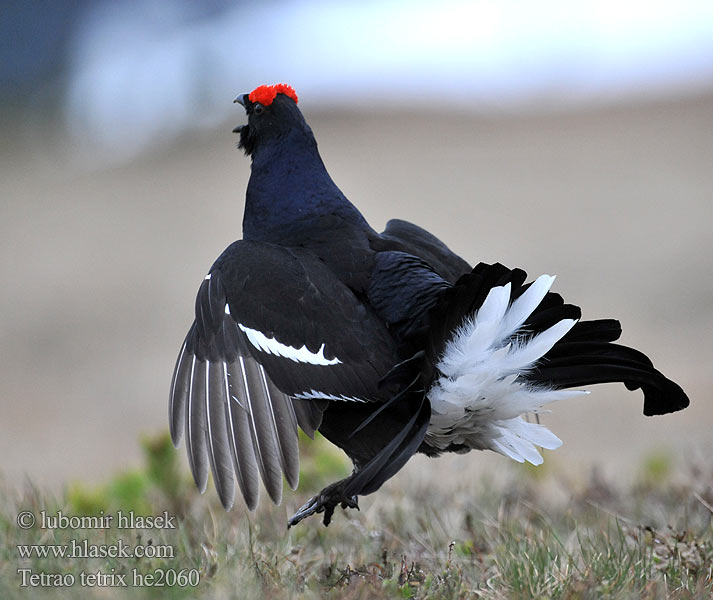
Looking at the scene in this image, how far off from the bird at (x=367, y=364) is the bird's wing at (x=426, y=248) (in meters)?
0.29

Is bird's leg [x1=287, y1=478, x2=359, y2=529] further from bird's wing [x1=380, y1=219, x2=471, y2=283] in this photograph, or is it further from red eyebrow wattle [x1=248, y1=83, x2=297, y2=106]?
red eyebrow wattle [x1=248, y1=83, x2=297, y2=106]

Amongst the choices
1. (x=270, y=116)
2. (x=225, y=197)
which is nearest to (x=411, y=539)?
(x=270, y=116)

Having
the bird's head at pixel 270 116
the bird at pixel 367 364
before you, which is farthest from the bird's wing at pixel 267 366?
the bird's head at pixel 270 116

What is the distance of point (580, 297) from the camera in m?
9.34

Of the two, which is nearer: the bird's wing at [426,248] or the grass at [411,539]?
the grass at [411,539]

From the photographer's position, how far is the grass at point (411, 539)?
2.57 m

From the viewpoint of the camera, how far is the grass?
2.57m

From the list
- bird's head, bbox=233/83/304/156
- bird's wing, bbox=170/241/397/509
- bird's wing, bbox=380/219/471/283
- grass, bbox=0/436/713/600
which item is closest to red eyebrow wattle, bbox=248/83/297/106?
bird's head, bbox=233/83/304/156

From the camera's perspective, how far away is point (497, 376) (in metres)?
2.87

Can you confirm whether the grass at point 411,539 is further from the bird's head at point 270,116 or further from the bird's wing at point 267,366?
the bird's head at point 270,116

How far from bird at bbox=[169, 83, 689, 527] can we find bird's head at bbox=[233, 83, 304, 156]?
24.1 inches

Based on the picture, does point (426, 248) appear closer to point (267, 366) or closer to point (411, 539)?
point (267, 366)

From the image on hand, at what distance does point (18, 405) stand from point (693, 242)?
23.4ft

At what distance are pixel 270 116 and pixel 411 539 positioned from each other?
1702mm
